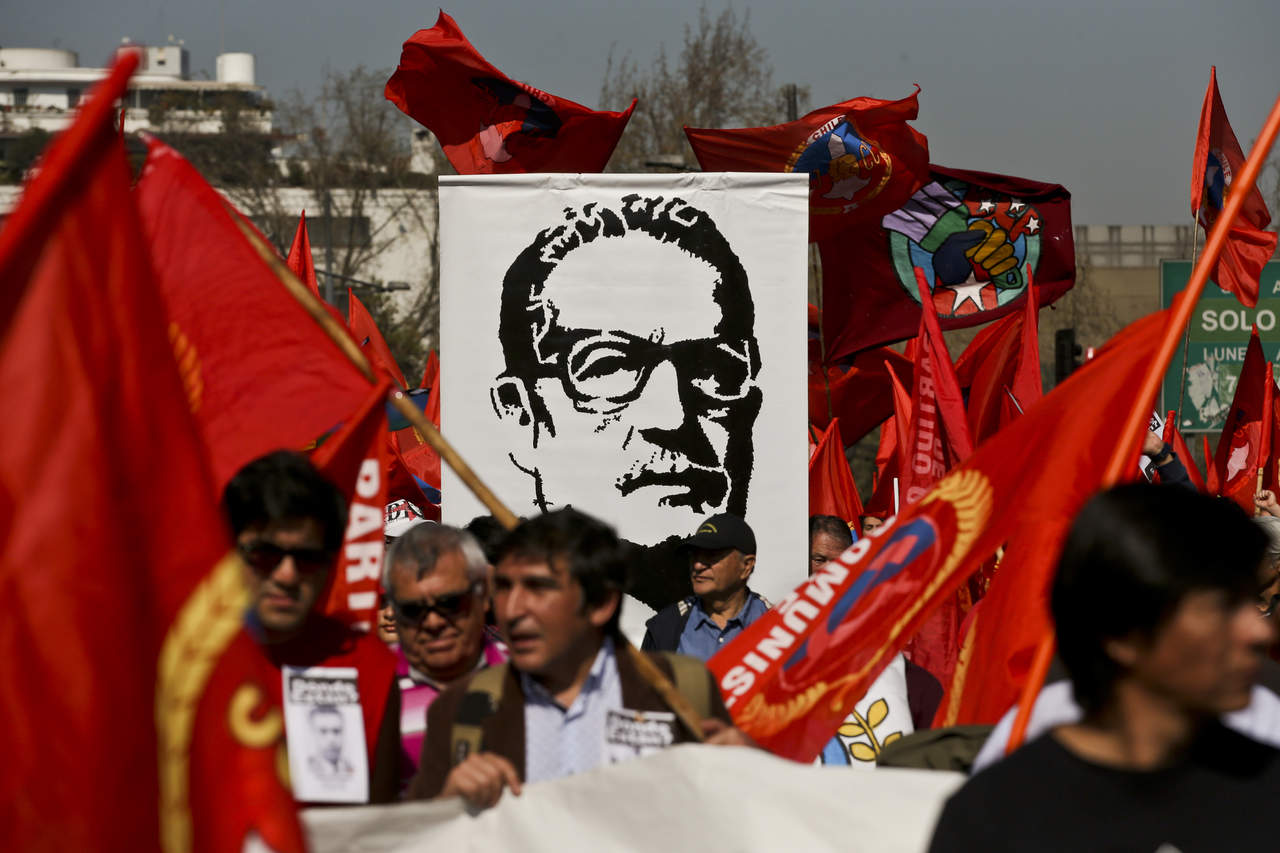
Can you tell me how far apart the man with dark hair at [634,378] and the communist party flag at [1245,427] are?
469cm

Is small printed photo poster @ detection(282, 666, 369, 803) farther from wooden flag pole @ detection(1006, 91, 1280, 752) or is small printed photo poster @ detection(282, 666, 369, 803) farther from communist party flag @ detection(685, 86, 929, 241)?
communist party flag @ detection(685, 86, 929, 241)

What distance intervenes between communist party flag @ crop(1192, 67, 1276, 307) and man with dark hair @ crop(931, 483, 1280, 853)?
14.1 feet

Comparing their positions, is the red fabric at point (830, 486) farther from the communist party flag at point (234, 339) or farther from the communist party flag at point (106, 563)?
the communist party flag at point (106, 563)

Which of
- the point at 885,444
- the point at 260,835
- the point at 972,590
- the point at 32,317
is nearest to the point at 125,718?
the point at 260,835

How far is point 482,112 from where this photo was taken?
27.5ft

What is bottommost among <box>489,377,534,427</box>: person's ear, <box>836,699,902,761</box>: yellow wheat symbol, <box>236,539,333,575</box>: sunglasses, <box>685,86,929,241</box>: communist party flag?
<box>836,699,902,761</box>: yellow wheat symbol

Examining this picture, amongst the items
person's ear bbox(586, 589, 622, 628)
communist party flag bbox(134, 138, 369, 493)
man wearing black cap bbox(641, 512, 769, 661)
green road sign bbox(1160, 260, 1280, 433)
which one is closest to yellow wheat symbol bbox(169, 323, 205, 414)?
communist party flag bbox(134, 138, 369, 493)

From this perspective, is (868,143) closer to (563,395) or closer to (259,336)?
(563,395)

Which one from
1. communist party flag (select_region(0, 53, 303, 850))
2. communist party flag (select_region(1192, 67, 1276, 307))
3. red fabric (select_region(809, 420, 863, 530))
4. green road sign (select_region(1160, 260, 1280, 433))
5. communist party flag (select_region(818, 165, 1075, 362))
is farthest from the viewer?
green road sign (select_region(1160, 260, 1280, 433))

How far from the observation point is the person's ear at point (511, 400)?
6973 millimetres

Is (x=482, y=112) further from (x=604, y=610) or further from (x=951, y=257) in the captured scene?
(x=604, y=610)

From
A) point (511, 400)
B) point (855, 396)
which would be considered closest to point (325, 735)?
point (511, 400)

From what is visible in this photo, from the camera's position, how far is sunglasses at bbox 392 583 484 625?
3791 mm

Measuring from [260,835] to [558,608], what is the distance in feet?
3.07
